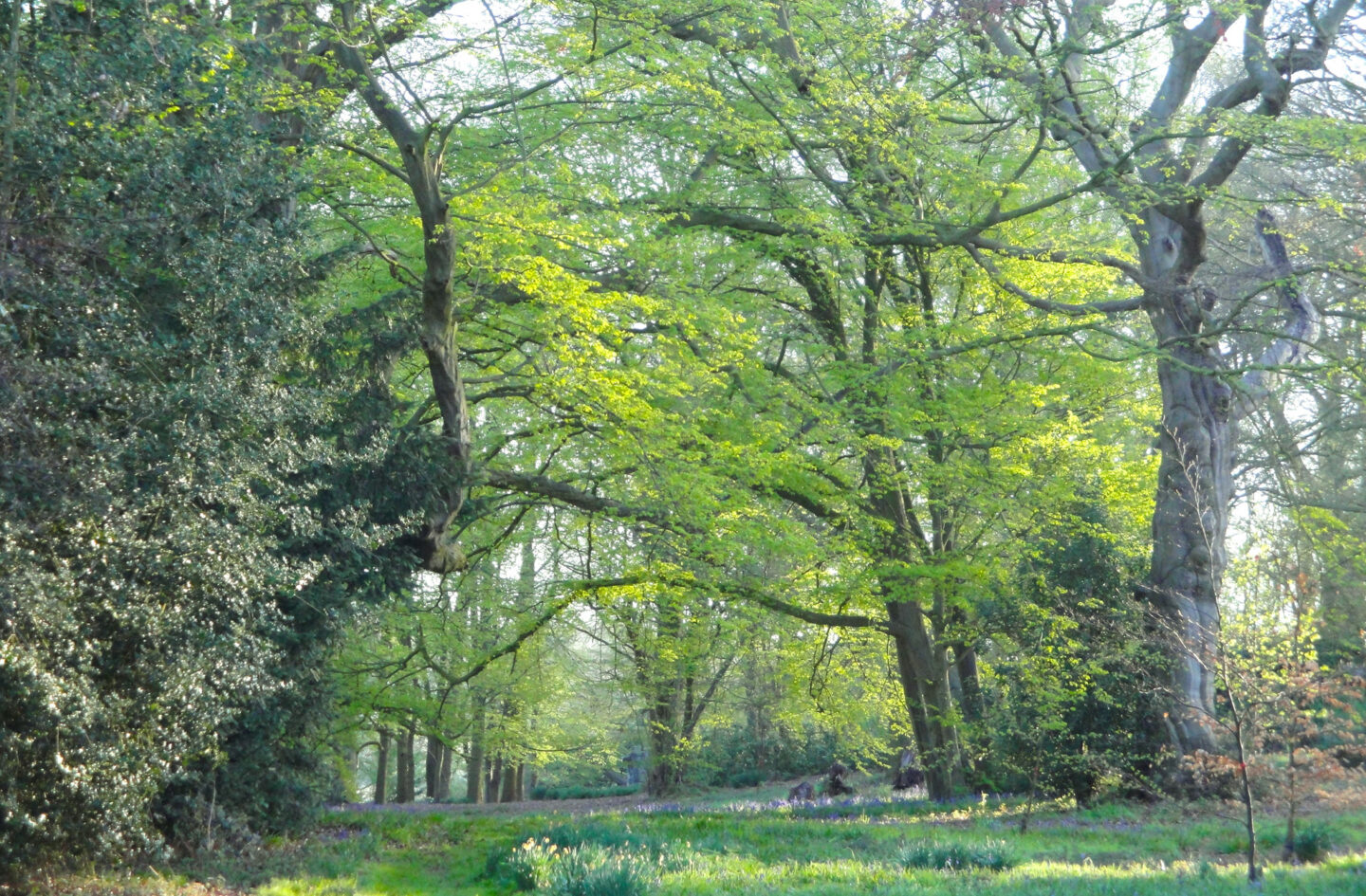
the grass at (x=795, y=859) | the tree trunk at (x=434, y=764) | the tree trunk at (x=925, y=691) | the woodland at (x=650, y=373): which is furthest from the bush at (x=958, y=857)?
the tree trunk at (x=434, y=764)

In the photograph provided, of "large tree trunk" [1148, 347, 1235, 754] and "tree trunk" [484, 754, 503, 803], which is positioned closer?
"large tree trunk" [1148, 347, 1235, 754]

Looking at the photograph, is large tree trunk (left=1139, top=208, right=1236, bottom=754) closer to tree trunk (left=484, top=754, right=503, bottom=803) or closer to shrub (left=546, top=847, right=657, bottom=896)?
shrub (left=546, top=847, right=657, bottom=896)

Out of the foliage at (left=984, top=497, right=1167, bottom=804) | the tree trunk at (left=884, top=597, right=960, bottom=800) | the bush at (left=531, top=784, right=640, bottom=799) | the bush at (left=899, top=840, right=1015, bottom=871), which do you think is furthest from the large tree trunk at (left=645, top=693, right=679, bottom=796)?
the bush at (left=899, top=840, right=1015, bottom=871)

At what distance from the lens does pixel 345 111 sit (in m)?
12.6

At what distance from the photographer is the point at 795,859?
916cm

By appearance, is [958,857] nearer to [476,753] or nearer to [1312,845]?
[1312,845]

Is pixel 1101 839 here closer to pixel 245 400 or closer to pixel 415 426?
pixel 415 426

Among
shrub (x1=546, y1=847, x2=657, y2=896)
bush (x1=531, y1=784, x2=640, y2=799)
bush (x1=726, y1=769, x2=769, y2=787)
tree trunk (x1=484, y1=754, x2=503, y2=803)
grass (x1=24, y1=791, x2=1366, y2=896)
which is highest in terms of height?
shrub (x1=546, y1=847, x2=657, y2=896)

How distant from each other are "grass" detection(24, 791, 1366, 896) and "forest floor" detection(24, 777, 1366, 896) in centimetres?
2

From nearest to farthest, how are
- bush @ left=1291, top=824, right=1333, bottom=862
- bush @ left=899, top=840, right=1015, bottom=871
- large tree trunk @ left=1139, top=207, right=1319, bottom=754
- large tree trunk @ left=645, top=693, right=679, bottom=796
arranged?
bush @ left=899, top=840, right=1015, bottom=871 < bush @ left=1291, top=824, right=1333, bottom=862 < large tree trunk @ left=1139, top=207, right=1319, bottom=754 < large tree trunk @ left=645, top=693, right=679, bottom=796

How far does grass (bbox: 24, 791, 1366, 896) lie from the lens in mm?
6906

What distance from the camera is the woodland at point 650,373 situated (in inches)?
277

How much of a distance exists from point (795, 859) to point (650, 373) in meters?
5.74

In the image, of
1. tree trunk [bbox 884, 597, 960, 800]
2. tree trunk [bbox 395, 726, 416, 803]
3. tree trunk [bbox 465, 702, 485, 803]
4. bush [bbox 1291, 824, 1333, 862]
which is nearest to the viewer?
bush [bbox 1291, 824, 1333, 862]
